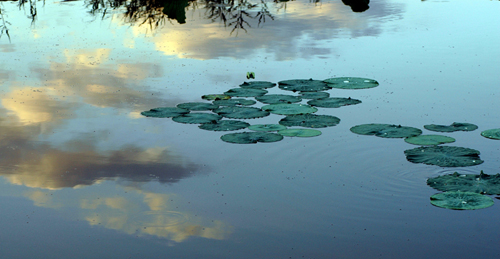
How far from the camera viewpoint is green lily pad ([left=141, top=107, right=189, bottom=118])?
7512 mm

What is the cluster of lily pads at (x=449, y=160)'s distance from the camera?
5.05m

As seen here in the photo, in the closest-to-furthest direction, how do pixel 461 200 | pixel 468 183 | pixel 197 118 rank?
pixel 461 200 → pixel 468 183 → pixel 197 118

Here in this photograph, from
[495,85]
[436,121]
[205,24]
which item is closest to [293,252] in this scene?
[436,121]

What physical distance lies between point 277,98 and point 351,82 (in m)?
1.24

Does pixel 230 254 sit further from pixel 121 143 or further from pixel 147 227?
pixel 121 143

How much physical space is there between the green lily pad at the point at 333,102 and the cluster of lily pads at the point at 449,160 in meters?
0.83

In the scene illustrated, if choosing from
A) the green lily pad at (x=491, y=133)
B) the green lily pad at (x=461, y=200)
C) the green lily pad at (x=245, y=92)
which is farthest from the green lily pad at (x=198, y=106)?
the green lily pad at (x=461, y=200)

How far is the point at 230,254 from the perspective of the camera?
14.0ft

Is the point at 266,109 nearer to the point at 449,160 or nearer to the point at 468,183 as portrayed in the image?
the point at 449,160

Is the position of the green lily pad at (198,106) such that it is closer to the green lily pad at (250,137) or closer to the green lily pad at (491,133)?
the green lily pad at (250,137)

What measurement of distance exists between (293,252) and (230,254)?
427 mm

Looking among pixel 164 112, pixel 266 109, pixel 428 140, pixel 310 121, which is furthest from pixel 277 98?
pixel 428 140

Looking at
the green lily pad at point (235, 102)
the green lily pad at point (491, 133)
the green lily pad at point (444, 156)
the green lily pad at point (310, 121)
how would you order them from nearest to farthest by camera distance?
the green lily pad at point (444, 156) < the green lily pad at point (491, 133) < the green lily pad at point (310, 121) < the green lily pad at point (235, 102)

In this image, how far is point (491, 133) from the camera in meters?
6.68
